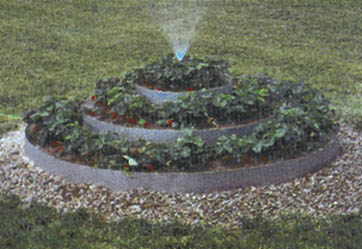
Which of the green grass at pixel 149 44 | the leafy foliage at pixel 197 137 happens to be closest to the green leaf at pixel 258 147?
the leafy foliage at pixel 197 137

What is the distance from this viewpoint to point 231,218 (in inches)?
210

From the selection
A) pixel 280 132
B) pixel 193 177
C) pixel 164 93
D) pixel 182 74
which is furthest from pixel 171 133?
pixel 280 132

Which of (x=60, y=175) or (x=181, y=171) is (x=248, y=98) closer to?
(x=181, y=171)

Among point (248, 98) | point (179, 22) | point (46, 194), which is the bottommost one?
point (179, 22)

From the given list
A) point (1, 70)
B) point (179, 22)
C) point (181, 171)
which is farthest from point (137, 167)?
point (179, 22)

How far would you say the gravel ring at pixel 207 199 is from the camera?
5.39 m

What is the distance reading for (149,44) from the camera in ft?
43.9

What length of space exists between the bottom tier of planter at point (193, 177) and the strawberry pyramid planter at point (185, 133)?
0.03ft

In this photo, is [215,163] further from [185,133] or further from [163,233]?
[163,233]

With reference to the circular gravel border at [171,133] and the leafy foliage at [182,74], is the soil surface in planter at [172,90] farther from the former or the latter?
the circular gravel border at [171,133]

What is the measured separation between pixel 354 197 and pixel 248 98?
175 centimetres

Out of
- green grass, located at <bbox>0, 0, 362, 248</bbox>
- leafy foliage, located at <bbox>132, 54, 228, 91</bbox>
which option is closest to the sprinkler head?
leafy foliage, located at <bbox>132, 54, 228, 91</bbox>

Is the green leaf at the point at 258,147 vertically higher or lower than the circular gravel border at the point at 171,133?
higher

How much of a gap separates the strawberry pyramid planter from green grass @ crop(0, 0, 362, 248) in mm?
1444
